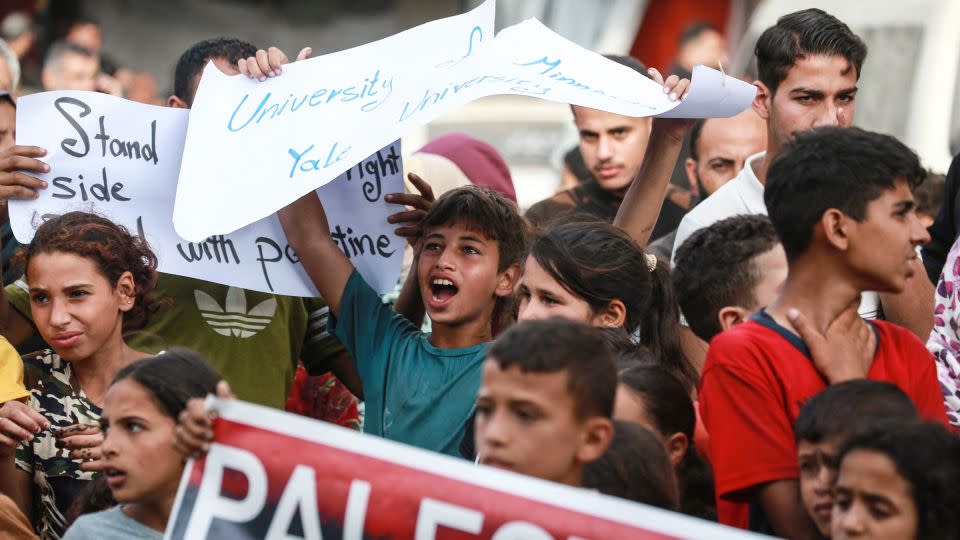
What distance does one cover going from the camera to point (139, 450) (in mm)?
3637

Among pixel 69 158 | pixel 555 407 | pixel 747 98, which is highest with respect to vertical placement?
pixel 747 98

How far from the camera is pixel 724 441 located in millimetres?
3479

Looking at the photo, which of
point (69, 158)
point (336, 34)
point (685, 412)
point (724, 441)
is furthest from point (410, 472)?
point (336, 34)

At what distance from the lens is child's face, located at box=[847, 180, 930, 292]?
11.7 ft

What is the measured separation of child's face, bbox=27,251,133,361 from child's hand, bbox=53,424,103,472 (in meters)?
0.33

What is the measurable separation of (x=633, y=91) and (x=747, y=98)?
1.05 feet

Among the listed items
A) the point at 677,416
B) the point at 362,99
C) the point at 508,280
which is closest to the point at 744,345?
the point at 677,416

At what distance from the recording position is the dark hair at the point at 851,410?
3.27 m

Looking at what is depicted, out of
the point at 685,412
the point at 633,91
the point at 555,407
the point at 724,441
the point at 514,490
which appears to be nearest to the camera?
the point at 514,490

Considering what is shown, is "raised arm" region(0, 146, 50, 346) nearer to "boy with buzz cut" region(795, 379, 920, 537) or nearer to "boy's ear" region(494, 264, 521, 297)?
"boy's ear" region(494, 264, 521, 297)

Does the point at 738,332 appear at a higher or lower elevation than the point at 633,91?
lower

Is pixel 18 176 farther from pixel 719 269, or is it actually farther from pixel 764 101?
pixel 764 101

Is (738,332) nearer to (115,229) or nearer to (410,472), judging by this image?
(410,472)

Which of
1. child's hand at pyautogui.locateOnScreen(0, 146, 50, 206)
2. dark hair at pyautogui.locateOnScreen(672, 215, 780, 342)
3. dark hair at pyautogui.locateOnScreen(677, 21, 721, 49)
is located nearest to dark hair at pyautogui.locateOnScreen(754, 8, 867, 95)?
dark hair at pyautogui.locateOnScreen(672, 215, 780, 342)
